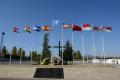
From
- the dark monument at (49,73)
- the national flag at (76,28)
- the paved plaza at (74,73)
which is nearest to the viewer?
the paved plaza at (74,73)

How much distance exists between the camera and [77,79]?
70.6 ft

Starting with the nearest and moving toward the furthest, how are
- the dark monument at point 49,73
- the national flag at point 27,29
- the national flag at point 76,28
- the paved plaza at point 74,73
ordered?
the paved plaza at point 74,73
the dark monument at point 49,73
the national flag at point 76,28
the national flag at point 27,29

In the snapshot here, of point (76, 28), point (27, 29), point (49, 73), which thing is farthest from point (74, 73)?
point (27, 29)

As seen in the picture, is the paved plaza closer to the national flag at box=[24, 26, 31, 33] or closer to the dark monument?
the dark monument

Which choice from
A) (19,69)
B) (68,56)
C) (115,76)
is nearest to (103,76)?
(115,76)

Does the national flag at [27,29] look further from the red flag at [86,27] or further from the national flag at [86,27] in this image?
the red flag at [86,27]

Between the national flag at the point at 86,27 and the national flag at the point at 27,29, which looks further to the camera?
the national flag at the point at 27,29

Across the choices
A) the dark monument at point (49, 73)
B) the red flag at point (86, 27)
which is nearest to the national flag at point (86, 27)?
the red flag at point (86, 27)

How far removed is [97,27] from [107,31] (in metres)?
1.54

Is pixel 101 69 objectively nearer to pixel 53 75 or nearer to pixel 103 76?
pixel 103 76

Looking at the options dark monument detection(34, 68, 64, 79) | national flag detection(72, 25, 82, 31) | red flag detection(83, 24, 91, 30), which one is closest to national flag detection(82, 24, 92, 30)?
red flag detection(83, 24, 91, 30)

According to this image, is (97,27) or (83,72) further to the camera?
(97,27)

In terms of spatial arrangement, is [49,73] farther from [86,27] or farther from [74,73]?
[86,27]

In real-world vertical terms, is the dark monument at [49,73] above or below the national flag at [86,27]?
below
